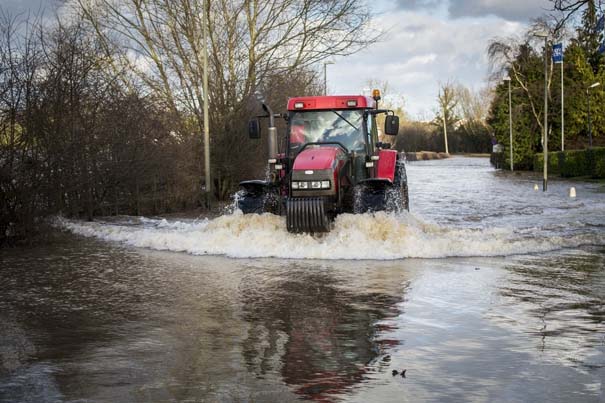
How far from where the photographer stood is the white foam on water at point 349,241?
510 inches

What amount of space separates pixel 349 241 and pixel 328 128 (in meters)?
3.12

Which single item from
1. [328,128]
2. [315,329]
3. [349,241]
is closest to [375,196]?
[349,241]

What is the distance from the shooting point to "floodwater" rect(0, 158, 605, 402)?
5.65m

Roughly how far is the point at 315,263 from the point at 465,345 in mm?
5555

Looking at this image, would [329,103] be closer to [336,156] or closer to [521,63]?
[336,156]

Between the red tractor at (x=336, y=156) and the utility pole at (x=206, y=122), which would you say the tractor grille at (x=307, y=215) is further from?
the utility pole at (x=206, y=122)

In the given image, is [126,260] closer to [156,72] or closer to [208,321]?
[208,321]

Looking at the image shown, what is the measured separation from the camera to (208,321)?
7.87 meters

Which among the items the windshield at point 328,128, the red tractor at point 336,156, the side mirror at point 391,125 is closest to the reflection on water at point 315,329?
the red tractor at point 336,156

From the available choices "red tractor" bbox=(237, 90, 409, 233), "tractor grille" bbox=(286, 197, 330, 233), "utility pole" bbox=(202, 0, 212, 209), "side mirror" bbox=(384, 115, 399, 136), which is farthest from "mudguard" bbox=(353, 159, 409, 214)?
"utility pole" bbox=(202, 0, 212, 209)

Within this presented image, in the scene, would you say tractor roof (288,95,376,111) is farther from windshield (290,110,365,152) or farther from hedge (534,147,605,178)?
hedge (534,147,605,178)

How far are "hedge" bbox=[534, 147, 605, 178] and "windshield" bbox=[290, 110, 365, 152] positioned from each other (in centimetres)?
2954

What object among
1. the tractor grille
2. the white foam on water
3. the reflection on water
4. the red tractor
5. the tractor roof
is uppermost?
the tractor roof

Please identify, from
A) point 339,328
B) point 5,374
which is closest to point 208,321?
point 339,328
